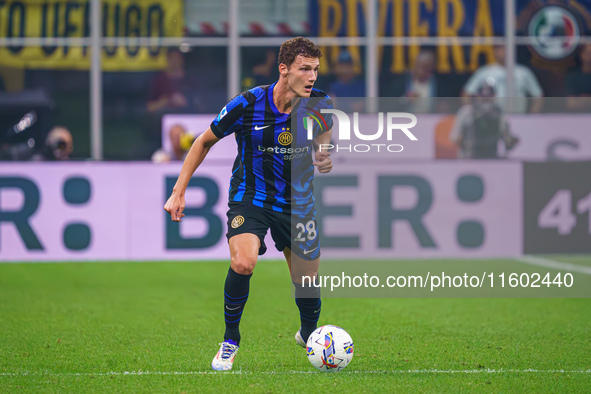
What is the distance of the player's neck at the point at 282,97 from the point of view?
5.33 meters

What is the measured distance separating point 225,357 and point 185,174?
110 cm

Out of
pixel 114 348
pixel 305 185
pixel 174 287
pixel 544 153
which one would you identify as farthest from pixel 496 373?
pixel 544 153

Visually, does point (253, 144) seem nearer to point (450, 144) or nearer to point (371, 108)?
point (450, 144)

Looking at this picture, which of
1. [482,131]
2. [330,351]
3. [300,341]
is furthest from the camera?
[482,131]

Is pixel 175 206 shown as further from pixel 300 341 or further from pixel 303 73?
pixel 300 341

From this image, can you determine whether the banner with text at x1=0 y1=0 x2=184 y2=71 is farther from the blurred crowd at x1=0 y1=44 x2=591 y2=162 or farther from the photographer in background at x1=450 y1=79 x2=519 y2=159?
the photographer in background at x1=450 y1=79 x2=519 y2=159

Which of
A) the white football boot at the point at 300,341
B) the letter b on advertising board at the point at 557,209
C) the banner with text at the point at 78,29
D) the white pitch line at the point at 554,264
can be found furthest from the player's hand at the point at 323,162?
the banner with text at the point at 78,29

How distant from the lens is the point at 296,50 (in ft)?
17.0

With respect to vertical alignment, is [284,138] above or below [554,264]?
above

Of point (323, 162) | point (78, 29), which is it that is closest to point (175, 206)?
point (323, 162)

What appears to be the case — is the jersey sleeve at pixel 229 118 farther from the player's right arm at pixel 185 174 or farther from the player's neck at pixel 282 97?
the player's neck at pixel 282 97

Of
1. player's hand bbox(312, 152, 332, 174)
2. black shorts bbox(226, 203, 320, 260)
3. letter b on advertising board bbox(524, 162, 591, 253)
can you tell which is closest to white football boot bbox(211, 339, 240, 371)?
black shorts bbox(226, 203, 320, 260)

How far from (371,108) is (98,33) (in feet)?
15.8

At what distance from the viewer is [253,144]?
5.38m
